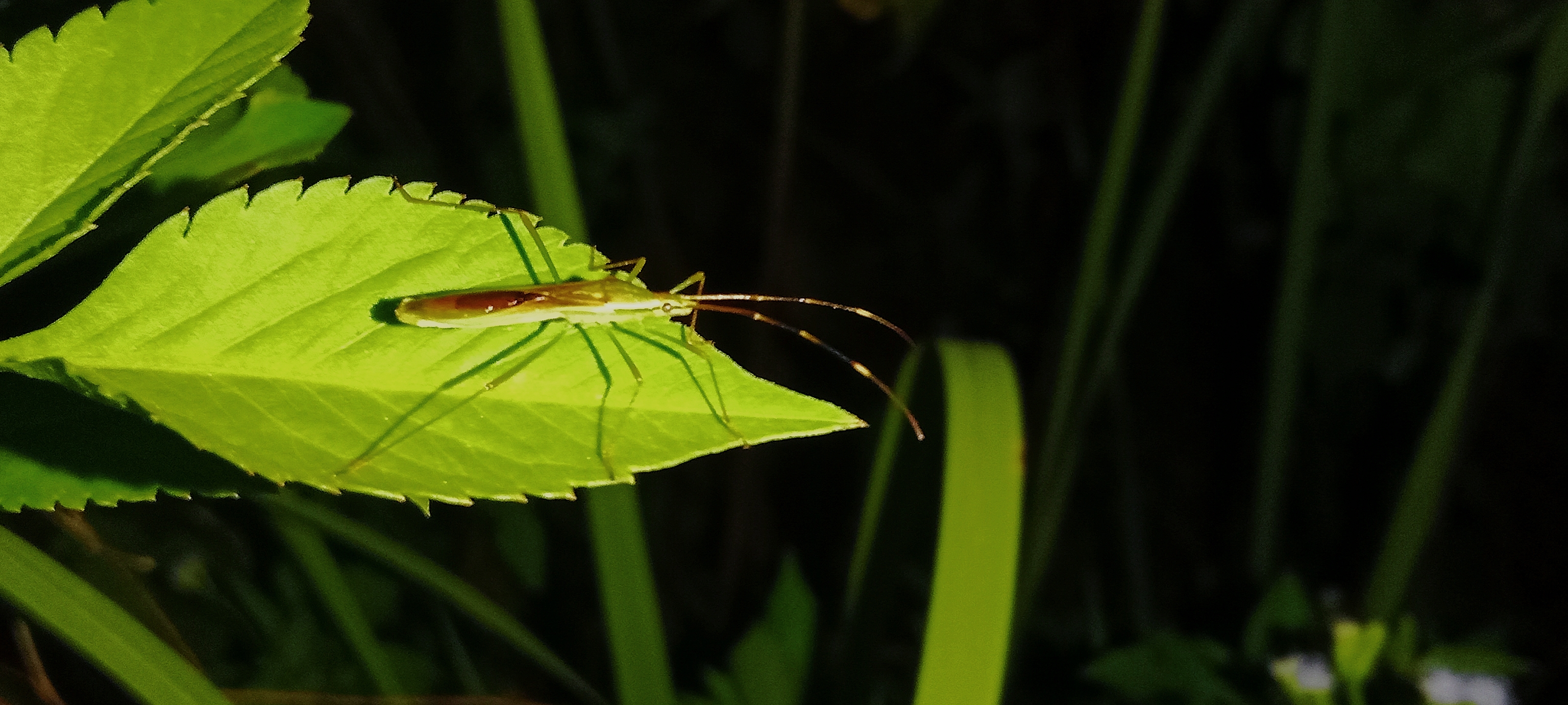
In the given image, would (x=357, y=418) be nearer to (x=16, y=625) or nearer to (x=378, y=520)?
(x=16, y=625)

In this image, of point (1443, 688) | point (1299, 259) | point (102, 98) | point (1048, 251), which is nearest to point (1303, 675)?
point (1443, 688)

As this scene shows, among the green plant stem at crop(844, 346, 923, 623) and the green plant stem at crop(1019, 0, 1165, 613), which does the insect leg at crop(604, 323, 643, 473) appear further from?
the green plant stem at crop(1019, 0, 1165, 613)

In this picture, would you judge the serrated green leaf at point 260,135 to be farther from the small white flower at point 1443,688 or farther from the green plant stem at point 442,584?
the small white flower at point 1443,688

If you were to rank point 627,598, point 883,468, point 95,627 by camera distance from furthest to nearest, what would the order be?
point 883,468
point 627,598
point 95,627

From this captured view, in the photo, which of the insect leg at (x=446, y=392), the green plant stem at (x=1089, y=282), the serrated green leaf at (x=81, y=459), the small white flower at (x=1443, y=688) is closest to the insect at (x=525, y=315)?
the insect leg at (x=446, y=392)

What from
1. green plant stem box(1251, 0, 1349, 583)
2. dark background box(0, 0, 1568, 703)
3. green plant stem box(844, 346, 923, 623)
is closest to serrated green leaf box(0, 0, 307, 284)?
green plant stem box(844, 346, 923, 623)

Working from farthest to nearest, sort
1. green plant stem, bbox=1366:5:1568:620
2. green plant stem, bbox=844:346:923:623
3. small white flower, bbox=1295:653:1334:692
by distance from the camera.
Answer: green plant stem, bbox=1366:5:1568:620 → small white flower, bbox=1295:653:1334:692 → green plant stem, bbox=844:346:923:623

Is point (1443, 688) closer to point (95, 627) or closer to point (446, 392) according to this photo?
point (446, 392)
